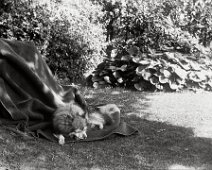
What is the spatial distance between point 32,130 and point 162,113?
2.82 m

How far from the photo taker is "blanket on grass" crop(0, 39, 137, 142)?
627cm

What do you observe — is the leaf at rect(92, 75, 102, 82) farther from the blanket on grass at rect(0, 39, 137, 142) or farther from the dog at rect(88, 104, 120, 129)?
the blanket on grass at rect(0, 39, 137, 142)

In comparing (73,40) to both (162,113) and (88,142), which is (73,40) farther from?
(88,142)

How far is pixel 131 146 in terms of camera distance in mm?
6238

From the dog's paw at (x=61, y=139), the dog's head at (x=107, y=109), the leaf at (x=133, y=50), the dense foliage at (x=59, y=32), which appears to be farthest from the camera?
the leaf at (x=133, y=50)

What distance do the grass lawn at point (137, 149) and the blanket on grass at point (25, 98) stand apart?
195 mm

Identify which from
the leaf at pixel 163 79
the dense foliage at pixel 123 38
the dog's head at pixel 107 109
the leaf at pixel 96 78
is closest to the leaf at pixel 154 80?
the dense foliage at pixel 123 38

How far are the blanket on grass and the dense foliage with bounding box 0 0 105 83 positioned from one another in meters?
3.62

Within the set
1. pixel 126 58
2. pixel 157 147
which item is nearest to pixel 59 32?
pixel 126 58

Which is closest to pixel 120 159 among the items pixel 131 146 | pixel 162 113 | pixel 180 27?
pixel 131 146

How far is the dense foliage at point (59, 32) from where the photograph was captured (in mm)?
10484

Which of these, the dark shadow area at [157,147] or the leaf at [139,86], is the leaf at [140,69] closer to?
the leaf at [139,86]

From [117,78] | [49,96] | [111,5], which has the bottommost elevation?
[117,78]

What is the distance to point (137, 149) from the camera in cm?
614
